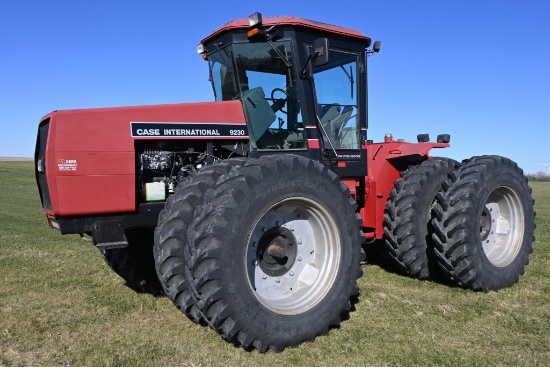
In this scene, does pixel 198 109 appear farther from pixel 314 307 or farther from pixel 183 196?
pixel 314 307

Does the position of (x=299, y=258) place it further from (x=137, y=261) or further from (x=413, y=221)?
(x=137, y=261)

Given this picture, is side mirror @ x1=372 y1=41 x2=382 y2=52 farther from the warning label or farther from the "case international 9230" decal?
the warning label

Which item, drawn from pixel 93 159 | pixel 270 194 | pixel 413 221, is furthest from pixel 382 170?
pixel 93 159

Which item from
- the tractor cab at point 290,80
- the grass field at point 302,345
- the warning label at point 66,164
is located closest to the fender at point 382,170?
the tractor cab at point 290,80

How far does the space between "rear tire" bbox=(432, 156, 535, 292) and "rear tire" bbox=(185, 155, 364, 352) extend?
139cm

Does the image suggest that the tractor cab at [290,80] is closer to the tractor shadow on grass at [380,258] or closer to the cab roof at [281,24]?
the cab roof at [281,24]

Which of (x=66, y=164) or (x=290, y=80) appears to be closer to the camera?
(x=66, y=164)

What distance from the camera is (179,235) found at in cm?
394

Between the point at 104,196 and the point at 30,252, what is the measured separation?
4399 mm

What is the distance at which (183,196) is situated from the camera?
4020mm

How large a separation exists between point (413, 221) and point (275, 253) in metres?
2.01

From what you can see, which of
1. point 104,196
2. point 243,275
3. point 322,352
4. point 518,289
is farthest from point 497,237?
point 104,196

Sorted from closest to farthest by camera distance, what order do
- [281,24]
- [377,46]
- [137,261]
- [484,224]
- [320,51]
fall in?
[320,51] < [281,24] < [137,261] < [377,46] < [484,224]

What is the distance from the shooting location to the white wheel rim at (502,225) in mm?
5926
